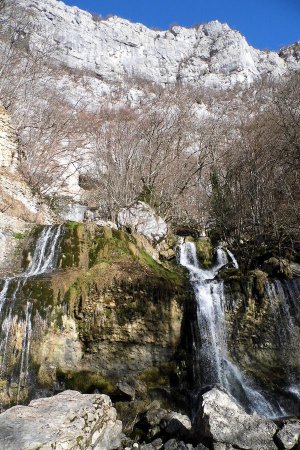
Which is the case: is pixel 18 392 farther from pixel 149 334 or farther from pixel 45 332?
pixel 149 334

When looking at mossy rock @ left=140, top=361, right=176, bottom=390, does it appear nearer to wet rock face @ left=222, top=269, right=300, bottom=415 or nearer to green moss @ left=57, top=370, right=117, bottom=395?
green moss @ left=57, top=370, right=117, bottom=395

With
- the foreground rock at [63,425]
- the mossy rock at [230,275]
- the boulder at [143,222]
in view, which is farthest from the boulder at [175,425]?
the boulder at [143,222]

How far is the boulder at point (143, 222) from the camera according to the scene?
14109 millimetres

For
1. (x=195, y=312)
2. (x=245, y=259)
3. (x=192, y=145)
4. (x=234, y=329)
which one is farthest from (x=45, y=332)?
(x=192, y=145)

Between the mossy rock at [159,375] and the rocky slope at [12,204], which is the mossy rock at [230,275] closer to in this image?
the mossy rock at [159,375]

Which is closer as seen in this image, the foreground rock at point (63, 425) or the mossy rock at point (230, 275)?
the foreground rock at point (63, 425)

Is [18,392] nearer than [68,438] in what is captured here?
No

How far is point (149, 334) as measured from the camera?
362 inches

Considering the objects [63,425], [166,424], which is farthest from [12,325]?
[166,424]

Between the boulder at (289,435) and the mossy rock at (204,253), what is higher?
the mossy rock at (204,253)

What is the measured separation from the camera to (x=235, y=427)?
5484mm

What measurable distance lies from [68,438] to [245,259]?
956cm

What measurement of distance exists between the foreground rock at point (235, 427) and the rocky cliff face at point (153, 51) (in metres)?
45.0

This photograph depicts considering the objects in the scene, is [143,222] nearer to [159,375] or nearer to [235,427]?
[159,375]
